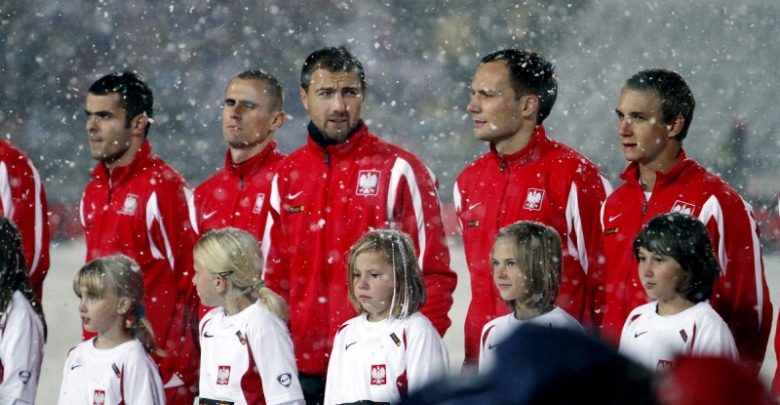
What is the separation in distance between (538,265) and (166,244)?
158 cm

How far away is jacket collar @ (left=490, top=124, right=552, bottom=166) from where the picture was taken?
3844 millimetres

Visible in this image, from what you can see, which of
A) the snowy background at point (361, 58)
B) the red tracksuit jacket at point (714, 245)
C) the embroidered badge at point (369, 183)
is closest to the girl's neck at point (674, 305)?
the red tracksuit jacket at point (714, 245)

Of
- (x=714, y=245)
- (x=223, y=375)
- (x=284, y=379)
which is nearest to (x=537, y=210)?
(x=714, y=245)

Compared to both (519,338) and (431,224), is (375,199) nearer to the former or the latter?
(431,224)

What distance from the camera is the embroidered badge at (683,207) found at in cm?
355

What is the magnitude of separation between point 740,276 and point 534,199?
0.64m

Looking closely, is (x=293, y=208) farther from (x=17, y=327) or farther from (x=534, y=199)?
(x=17, y=327)

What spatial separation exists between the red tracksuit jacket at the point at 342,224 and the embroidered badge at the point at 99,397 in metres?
0.60

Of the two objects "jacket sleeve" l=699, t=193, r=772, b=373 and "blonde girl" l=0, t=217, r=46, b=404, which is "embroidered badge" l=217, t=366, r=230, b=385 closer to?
"blonde girl" l=0, t=217, r=46, b=404

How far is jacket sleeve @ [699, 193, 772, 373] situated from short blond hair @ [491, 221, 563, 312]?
423mm

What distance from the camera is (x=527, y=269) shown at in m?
3.49

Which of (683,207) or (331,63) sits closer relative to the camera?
(683,207)

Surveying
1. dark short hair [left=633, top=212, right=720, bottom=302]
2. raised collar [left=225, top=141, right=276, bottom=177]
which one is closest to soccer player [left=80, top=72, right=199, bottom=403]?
raised collar [left=225, top=141, right=276, bottom=177]

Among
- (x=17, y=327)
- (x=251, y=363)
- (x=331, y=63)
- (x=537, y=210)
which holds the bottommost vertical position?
(x=251, y=363)
